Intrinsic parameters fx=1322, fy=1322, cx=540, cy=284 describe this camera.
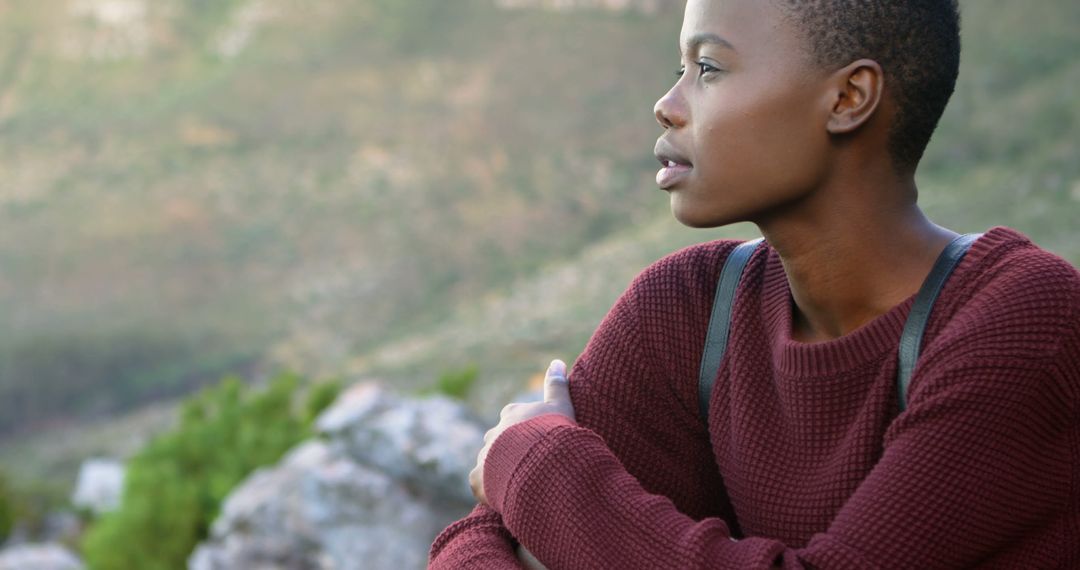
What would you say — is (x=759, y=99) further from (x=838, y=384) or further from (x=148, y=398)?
(x=148, y=398)

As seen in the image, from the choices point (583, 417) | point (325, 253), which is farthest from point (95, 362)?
point (583, 417)

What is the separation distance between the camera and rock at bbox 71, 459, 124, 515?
10094mm

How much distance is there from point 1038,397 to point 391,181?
1697cm

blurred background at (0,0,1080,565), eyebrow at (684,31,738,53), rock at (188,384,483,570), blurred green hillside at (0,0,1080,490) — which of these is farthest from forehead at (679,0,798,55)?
blurred green hillside at (0,0,1080,490)

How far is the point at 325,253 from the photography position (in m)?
16.5

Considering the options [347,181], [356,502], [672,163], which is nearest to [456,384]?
[356,502]

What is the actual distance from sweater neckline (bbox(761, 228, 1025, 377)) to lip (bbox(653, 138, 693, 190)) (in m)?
0.24

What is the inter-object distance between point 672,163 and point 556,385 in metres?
0.37

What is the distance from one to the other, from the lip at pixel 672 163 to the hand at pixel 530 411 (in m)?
0.33

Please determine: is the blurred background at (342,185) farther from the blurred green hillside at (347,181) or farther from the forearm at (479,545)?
the forearm at (479,545)

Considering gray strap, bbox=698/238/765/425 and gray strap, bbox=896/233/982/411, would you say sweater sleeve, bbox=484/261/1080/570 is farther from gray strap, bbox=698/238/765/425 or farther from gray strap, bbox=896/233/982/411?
gray strap, bbox=698/238/765/425

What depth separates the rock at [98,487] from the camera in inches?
397

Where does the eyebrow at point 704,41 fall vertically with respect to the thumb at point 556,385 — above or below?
above

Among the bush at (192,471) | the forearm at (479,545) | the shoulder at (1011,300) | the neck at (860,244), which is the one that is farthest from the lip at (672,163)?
the bush at (192,471)
